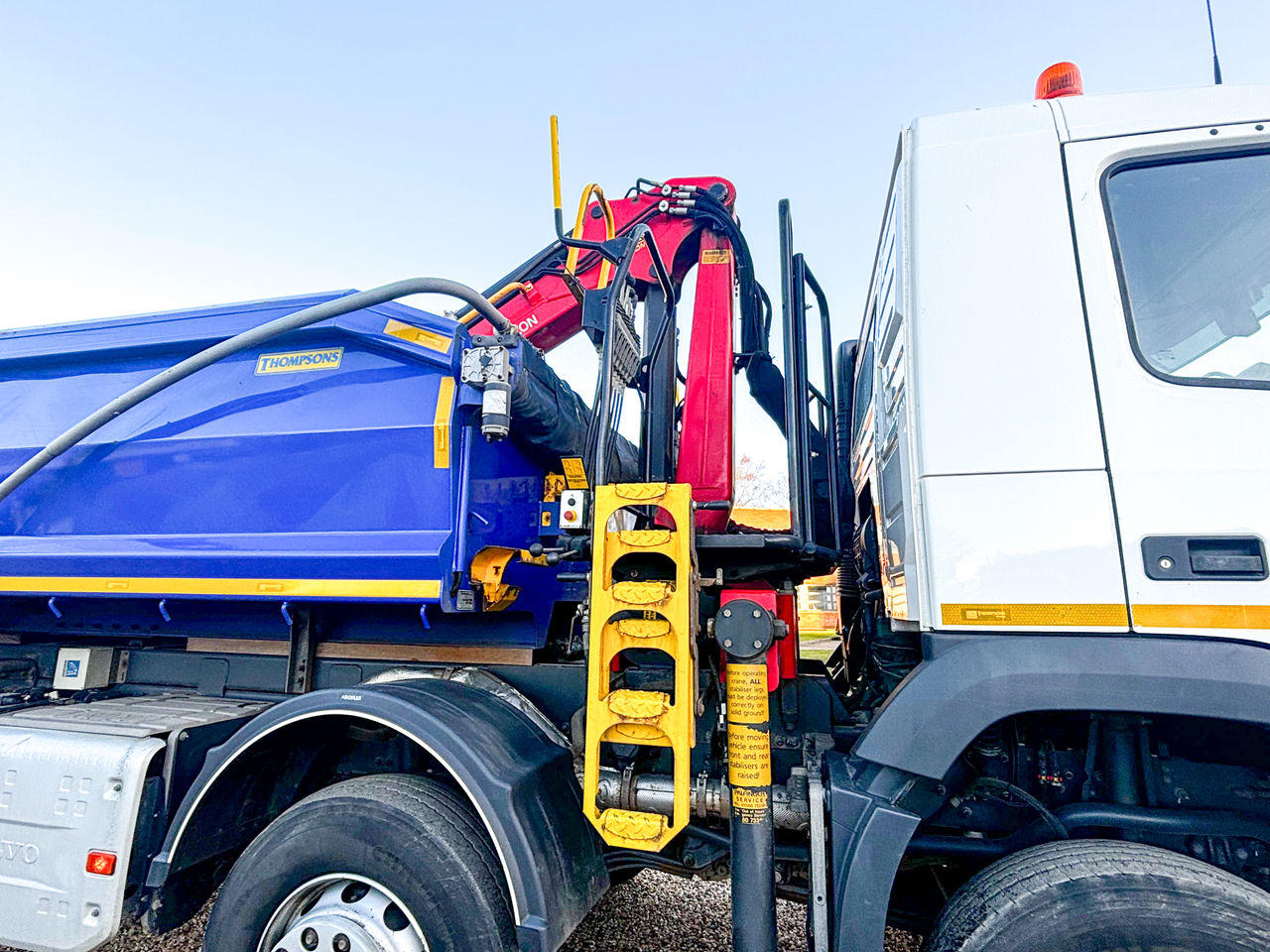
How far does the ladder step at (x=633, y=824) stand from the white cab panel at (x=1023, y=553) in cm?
97

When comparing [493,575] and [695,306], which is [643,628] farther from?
[695,306]

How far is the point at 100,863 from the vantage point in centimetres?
230

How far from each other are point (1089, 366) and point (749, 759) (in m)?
1.43

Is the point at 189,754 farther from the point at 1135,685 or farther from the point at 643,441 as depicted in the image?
the point at 1135,685

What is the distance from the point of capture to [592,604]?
2178 mm

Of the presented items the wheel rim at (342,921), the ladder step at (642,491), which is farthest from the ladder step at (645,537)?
the wheel rim at (342,921)

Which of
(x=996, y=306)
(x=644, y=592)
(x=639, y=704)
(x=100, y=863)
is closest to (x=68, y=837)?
(x=100, y=863)

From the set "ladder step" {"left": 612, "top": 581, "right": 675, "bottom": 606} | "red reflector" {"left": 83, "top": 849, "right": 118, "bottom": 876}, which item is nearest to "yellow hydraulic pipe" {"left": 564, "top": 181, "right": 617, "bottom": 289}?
"ladder step" {"left": 612, "top": 581, "right": 675, "bottom": 606}

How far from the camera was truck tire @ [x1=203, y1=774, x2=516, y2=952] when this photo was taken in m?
2.07

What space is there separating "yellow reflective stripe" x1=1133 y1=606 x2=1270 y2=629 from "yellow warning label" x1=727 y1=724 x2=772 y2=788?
40.6 inches

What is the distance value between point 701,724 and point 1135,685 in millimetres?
1396

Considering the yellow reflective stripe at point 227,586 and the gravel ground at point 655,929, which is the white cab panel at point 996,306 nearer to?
the yellow reflective stripe at point 227,586

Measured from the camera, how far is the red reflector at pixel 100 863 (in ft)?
7.53

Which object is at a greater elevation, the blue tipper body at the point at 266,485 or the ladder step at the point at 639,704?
the blue tipper body at the point at 266,485
